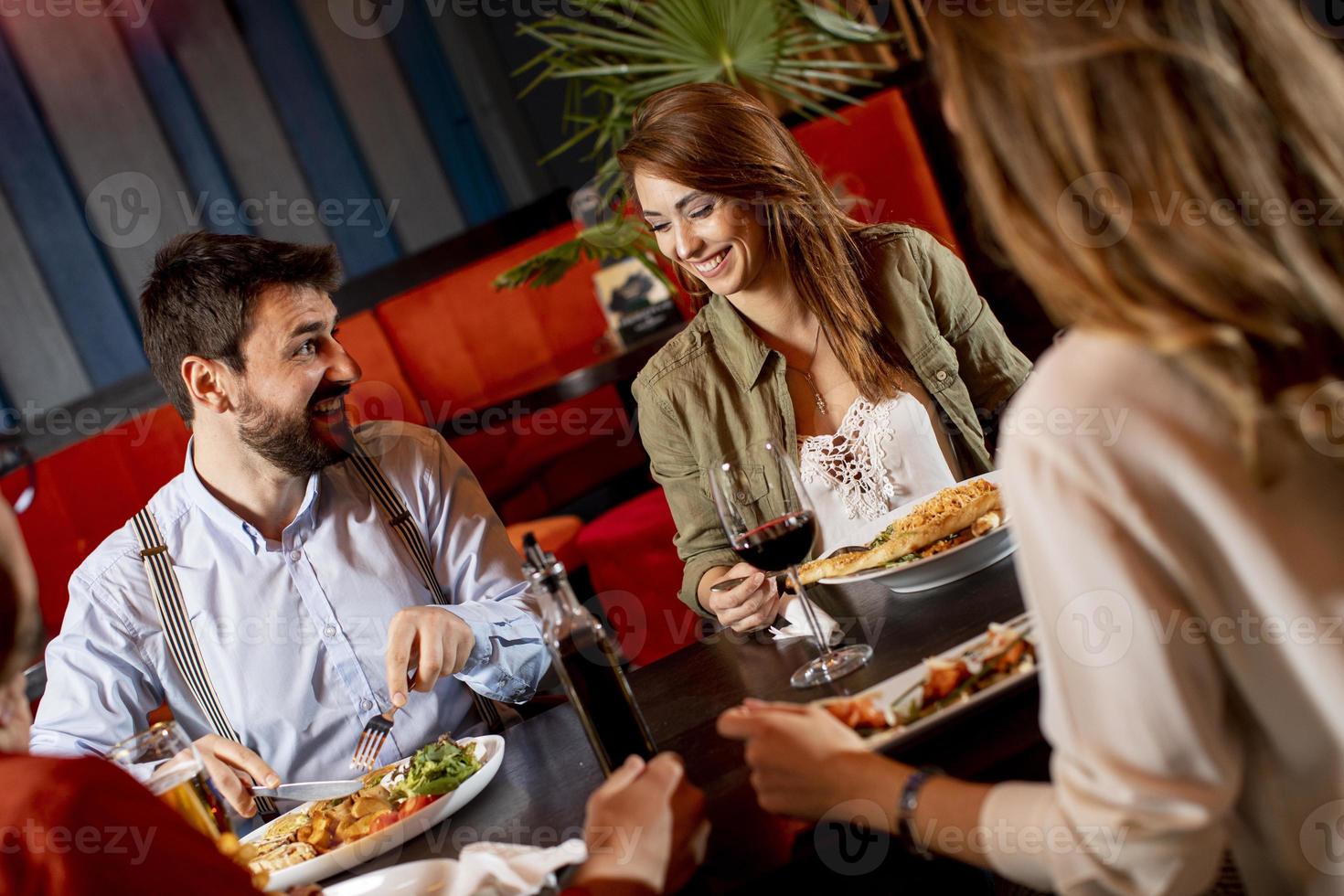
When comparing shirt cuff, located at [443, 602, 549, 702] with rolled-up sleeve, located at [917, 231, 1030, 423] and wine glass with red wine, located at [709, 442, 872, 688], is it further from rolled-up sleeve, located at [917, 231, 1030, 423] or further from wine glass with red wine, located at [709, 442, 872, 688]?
rolled-up sleeve, located at [917, 231, 1030, 423]

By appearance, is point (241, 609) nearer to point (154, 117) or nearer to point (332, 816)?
point (332, 816)

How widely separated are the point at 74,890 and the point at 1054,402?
0.81 metres

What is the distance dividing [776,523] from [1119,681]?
21.8 inches

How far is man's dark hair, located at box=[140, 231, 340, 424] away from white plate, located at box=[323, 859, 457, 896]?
1288 mm

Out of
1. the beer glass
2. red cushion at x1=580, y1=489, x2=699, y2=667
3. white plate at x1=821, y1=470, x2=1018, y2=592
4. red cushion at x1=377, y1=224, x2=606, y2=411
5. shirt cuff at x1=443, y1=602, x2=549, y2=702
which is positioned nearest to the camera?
the beer glass

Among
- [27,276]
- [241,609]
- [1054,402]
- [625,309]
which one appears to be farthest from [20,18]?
[1054,402]

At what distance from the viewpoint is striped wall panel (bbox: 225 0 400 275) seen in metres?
5.19

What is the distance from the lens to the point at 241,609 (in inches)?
79.7

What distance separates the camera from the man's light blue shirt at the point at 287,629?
1.94 m

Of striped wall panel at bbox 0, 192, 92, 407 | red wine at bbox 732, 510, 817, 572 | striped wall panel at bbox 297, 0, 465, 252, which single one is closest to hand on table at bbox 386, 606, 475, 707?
red wine at bbox 732, 510, 817, 572

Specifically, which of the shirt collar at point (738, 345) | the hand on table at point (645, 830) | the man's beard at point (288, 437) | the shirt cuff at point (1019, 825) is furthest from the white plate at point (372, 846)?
the shirt collar at point (738, 345)

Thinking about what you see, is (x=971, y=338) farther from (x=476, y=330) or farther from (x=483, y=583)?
(x=476, y=330)

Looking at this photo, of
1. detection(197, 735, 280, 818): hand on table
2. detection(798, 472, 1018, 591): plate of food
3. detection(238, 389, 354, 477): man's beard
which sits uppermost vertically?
detection(238, 389, 354, 477): man's beard

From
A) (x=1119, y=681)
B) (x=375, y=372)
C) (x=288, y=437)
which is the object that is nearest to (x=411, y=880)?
(x=1119, y=681)
